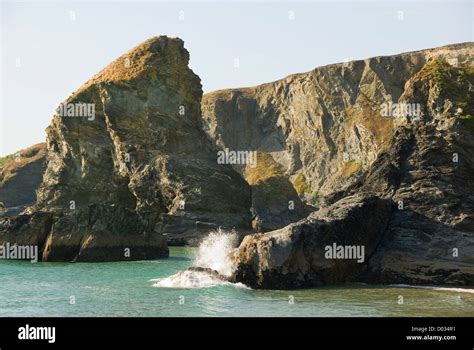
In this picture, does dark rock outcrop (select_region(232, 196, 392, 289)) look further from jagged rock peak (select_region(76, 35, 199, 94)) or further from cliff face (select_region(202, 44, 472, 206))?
cliff face (select_region(202, 44, 472, 206))

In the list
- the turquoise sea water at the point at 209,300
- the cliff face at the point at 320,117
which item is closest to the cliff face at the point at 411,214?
the turquoise sea water at the point at 209,300

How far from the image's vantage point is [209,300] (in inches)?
1042

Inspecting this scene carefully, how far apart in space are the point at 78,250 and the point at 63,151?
146ft

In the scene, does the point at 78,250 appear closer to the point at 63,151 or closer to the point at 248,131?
the point at 63,151

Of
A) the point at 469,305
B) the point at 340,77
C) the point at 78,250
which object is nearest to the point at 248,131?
the point at 340,77

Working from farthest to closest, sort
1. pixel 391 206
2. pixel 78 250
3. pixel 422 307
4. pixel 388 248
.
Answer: pixel 78 250 < pixel 391 206 < pixel 388 248 < pixel 422 307

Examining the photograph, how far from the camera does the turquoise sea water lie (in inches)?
938

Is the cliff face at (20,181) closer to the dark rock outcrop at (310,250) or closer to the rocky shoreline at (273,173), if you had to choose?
the rocky shoreline at (273,173)

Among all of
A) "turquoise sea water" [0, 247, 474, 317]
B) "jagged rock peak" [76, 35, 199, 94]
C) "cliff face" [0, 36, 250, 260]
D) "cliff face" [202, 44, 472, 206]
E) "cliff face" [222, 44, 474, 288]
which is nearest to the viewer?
"turquoise sea water" [0, 247, 474, 317]

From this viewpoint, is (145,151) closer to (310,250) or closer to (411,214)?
(411,214)

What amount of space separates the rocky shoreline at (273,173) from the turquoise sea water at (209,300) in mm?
2273

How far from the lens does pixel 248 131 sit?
19175 centimetres

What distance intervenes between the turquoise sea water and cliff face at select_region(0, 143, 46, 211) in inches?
4598

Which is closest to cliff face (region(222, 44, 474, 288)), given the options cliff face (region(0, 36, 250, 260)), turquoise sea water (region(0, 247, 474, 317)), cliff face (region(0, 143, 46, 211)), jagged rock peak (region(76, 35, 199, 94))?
turquoise sea water (region(0, 247, 474, 317))
